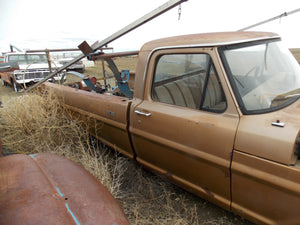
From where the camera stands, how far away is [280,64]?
1.98 m

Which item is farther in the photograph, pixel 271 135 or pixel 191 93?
pixel 191 93

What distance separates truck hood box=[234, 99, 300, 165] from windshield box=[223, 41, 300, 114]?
86 mm

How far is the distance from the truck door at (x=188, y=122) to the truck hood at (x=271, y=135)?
89mm

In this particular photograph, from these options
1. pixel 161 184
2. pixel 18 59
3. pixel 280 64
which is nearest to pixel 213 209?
pixel 161 184

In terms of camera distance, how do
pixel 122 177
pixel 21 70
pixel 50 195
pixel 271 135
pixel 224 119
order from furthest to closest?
pixel 21 70 < pixel 122 177 < pixel 224 119 < pixel 271 135 < pixel 50 195

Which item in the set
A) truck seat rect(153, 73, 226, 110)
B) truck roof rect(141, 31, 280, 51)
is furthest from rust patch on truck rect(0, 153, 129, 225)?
truck roof rect(141, 31, 280, 51)

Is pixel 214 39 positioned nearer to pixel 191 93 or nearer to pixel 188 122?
pixel 191 93

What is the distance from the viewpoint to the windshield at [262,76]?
168cm

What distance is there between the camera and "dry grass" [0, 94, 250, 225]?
2.12 meters

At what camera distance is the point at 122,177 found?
2754 mm

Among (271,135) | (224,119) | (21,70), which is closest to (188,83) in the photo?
(224,119)

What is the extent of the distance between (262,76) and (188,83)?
71 cm

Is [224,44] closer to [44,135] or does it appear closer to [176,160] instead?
[176,160]

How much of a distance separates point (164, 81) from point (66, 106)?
2.05 m
